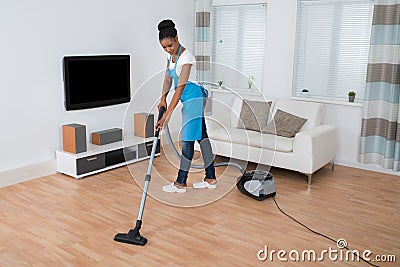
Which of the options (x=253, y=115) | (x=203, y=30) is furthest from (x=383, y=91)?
(x=203, y=30)

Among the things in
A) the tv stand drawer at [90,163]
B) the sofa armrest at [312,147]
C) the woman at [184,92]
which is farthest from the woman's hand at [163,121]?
the sofa armrest at [312,147]

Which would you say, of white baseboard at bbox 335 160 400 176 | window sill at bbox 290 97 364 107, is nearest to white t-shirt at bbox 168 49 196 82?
window sill at bbox 290 97 364 107

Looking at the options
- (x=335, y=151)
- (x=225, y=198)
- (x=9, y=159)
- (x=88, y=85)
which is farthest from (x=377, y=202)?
(x=9, y=159)

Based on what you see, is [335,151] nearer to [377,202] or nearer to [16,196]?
[377,202]

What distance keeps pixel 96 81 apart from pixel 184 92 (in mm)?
1790

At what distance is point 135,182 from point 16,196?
3.70ft

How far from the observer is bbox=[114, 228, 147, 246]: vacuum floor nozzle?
3.08 metres

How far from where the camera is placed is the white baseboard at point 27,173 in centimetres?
428

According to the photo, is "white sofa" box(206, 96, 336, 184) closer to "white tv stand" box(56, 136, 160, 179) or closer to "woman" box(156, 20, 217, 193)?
"woman" box(156, 20, 217, 193)

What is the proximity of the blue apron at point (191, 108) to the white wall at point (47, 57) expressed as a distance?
0.36 meters

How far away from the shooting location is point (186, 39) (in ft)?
20.6

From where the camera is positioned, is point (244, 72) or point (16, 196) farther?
point (244, 72)

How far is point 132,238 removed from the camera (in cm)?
311

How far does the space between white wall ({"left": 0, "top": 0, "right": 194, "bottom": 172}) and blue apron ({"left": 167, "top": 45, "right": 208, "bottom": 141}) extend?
36 centimetres
